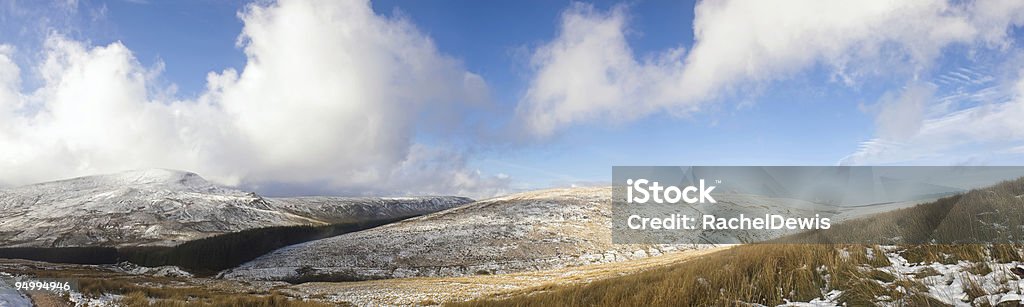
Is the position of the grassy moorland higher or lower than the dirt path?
higher

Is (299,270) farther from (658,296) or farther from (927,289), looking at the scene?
(927,289)

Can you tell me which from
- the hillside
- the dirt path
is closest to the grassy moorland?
the dirt path

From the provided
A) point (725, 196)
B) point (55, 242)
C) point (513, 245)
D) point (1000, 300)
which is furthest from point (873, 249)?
point (55, 242)

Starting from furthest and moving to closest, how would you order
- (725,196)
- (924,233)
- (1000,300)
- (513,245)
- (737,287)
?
1. (725,196)
2. (513,245)
3. (924,233)
4. (737,287)
5. (1000,300)

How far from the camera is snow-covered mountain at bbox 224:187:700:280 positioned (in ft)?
201

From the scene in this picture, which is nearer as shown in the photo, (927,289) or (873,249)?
(927,289)

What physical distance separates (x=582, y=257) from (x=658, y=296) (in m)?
56.3

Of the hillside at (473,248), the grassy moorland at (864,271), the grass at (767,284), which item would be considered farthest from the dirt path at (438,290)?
the hillside at (473,248)

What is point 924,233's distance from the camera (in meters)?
11.2

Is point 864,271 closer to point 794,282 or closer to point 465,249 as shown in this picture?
point 794,282

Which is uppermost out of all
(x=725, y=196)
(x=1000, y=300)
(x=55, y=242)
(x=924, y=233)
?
(x=725, y=196)

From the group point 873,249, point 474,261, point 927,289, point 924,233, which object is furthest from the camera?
point 474,261

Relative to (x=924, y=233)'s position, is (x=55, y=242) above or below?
below

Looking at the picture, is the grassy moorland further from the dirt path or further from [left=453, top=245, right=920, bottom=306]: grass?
the dirt path
